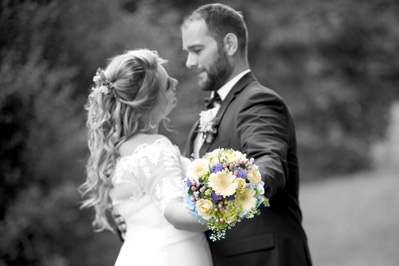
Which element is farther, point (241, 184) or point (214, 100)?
point (214, 100)

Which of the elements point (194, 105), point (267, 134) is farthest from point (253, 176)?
point (194, 105)

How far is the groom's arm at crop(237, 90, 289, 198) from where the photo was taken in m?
2.83

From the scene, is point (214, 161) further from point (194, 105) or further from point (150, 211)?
point (194, 105)

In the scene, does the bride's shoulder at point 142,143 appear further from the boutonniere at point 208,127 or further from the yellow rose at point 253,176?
the yellow rose at point 253,176

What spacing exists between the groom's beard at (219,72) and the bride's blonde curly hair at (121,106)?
699 mm

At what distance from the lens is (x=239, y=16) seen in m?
4.08

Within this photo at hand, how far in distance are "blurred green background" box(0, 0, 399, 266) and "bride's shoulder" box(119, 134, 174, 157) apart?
2354 millimetres

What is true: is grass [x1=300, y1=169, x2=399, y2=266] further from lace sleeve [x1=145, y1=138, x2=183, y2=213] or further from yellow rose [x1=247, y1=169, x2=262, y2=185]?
yellow rose [x1=247, y1=169, x2=262, y2=185]

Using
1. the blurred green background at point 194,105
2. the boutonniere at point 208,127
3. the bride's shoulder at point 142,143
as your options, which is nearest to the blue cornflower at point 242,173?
the bride's shoulder at point 142,143

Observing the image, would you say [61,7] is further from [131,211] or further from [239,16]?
[131,211]

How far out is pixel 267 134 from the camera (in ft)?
10.6

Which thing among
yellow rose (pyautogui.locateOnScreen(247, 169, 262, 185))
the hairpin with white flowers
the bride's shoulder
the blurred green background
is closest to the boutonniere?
the bride's shoulder

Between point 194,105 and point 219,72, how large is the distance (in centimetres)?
493

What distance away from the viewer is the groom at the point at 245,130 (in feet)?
10.9
